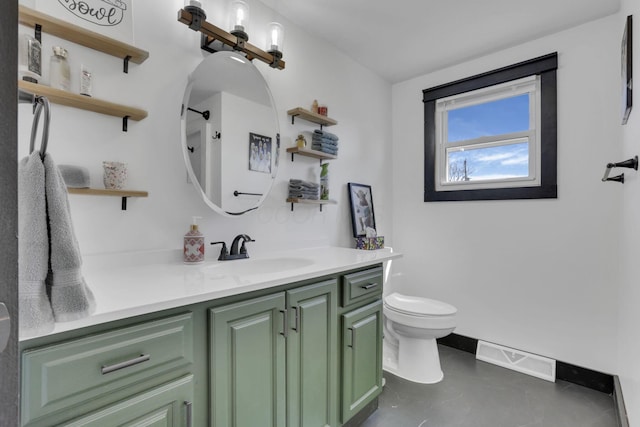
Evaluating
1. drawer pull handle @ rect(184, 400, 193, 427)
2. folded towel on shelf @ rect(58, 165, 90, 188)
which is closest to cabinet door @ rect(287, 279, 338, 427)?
drawer pull handle @ rect(184, 400, 193, 427)

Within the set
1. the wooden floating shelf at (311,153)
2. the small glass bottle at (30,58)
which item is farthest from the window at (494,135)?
the small glass bottle at (30,58)

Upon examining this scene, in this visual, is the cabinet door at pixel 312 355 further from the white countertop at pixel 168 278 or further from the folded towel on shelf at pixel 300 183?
the folded towel on shelf at pixel 300 183

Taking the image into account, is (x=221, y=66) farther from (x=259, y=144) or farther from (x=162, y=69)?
(x=259, y=144)

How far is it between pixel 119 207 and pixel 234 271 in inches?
21.8

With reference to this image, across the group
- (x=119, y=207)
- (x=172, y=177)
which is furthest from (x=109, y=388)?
(x=172, y=177)

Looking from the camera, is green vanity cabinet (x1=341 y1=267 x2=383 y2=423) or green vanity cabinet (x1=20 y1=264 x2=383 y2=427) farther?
green vanity cabinet (x1=341 y1=267 x2=383 y2=423)

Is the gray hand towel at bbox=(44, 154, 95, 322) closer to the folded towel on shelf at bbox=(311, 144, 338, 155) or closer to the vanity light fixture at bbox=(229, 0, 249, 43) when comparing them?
the vanity light fixture at bbox=(229, 0, 249, 43)

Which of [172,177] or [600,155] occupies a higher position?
[600,155]

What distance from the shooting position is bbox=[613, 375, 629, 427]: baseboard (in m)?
1.65

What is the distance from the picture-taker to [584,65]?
2.16 meters

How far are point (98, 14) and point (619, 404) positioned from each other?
3254 mm

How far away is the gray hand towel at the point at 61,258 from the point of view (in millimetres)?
599

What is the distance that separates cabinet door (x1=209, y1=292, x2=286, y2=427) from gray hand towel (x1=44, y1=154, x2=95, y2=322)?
1.38 ft

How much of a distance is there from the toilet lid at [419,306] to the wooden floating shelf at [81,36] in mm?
2098
